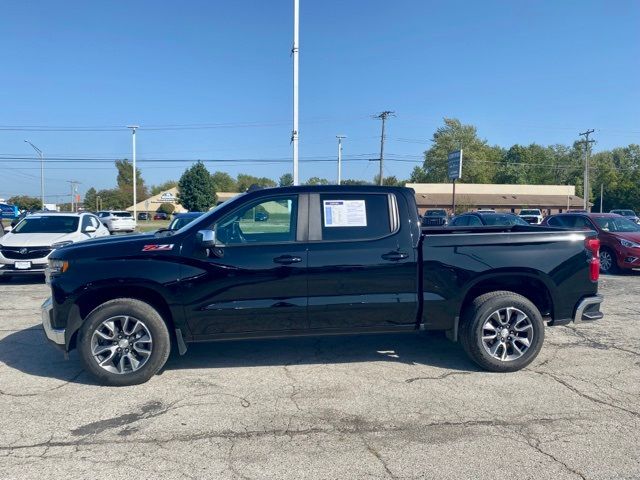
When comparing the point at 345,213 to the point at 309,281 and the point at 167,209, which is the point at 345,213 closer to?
the point at 309,281

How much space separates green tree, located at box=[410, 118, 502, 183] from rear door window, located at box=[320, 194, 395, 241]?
289 feet

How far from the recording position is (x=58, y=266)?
4.72m

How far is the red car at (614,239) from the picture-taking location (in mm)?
12070

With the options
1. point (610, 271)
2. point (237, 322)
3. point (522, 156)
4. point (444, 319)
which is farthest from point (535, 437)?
point (522, 156)

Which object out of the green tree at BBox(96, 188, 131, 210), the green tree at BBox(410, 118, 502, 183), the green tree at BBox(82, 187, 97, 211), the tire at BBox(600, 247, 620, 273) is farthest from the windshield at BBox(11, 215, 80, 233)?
the green tree at BBox(82, 187, 97, 211)

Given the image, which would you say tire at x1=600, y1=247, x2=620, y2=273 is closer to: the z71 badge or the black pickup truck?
the black pickup truck

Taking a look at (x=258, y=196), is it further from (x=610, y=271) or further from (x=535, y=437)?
(x=610, y=271)

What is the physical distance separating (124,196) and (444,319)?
10721 centimetres

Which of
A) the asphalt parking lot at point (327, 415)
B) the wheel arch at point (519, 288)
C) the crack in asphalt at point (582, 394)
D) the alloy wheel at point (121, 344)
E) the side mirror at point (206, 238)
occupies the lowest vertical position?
the asphalt parking lot at point (327, 415)

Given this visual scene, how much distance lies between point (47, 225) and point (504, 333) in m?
11.4

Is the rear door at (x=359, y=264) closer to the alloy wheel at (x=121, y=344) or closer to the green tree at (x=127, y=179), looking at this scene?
the alloy wheel at (x=121, y=344)

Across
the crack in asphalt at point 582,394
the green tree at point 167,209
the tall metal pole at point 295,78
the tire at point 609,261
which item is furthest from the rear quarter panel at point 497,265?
the green tree at point 167,209

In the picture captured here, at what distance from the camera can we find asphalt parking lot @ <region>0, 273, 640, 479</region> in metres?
3.29

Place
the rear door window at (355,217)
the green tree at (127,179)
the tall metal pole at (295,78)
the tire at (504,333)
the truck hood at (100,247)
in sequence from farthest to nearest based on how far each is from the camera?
the green tree at (127,179) → the tall metal pole at (295,78) → the tire at (504,333) → the rear door window at (355,217) → the truck hood at (100,247)
